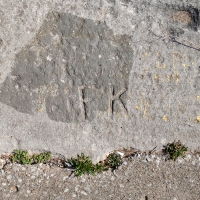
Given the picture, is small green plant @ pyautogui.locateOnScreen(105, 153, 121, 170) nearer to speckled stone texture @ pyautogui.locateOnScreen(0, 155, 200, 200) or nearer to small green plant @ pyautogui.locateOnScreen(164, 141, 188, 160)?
speckled stone texture @ pyautogui.locateOnScreen(0, 155, 200, 200)

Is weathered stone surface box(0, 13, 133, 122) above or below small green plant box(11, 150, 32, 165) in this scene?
above

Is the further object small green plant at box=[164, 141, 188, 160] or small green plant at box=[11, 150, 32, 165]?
small green plant at box=[164, 141, 188, 160]

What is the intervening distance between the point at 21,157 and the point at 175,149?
1335 mm

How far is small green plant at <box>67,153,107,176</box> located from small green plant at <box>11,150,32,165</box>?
35cm

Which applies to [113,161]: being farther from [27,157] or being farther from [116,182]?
[27,157]

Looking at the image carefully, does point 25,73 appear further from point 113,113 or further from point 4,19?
point 113,113

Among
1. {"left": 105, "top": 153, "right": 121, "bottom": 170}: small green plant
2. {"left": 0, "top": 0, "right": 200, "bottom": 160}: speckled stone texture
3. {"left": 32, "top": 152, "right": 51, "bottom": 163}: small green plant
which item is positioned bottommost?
{"left": 105, "top": 153, "right": 121, "bottom": 170}: small green plant

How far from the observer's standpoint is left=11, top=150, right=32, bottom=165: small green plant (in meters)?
3.12

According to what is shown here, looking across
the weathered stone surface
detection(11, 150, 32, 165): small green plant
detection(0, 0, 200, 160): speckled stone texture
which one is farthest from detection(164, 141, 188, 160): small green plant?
detection(11, 150, 32, 165): small green plant

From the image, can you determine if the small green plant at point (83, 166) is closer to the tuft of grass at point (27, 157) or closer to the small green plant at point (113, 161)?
the small green plant at point (113, 161)

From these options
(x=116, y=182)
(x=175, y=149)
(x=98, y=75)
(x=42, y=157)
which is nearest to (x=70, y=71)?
(x=98, y=75)

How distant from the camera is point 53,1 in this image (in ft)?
10.2

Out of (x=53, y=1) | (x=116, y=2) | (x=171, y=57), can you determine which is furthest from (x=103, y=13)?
(x=171, y=57)

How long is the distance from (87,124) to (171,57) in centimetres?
94
